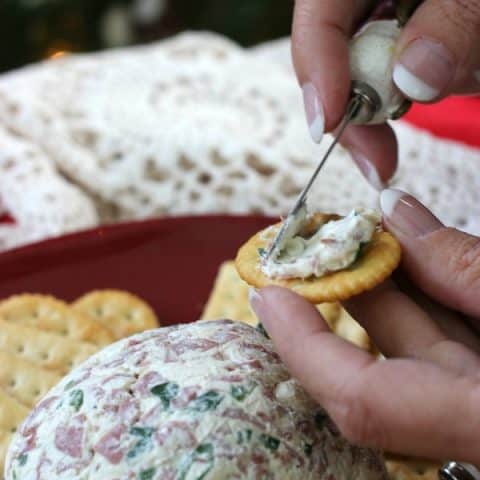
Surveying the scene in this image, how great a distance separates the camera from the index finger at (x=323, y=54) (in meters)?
0.92

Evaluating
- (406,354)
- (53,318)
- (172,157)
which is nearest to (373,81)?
(406,354)

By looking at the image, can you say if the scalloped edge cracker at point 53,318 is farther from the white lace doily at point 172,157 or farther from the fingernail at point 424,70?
the fingernail at point 424,70

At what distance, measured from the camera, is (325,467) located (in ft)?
2.55

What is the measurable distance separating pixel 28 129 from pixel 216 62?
46 cm

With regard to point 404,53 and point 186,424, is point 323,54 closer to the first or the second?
point 404,53

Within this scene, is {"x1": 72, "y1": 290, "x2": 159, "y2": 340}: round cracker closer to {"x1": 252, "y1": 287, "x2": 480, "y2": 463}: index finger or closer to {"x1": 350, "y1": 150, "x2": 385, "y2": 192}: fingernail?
{"x1": 350, "y1": 150, "x2": 385, "y2": 192}: fingernail

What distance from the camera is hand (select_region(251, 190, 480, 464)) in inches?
25.4

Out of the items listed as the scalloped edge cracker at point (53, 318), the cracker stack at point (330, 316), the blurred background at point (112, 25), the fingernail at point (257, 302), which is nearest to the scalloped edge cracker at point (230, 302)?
the cracker stack at point (330, 316)

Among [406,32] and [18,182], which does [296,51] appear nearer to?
[406,32]

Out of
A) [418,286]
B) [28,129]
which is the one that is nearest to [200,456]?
[418,286]

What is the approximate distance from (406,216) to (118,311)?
1.64ft

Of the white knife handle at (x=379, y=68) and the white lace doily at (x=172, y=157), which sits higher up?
the white knife handle at (x=379, y=68)

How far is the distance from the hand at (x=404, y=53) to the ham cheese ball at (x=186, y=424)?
261 mm

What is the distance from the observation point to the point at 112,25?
339 cm
